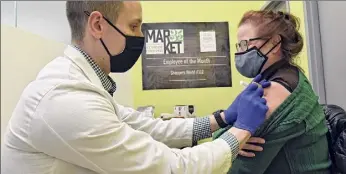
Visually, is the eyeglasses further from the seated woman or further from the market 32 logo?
the market 32 logo

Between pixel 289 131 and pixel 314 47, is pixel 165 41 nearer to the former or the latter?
pixel 314 47

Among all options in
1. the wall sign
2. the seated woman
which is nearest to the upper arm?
the seated woman

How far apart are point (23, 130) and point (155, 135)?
58cm

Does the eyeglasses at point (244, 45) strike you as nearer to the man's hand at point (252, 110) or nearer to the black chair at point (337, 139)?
the man's hand at point (252, 110)

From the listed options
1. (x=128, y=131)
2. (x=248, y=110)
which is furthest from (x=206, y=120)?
(x=128, y=131)

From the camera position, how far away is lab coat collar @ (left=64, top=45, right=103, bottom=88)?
3.48ft

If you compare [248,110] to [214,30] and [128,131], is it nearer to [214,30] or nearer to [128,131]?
[128,131]

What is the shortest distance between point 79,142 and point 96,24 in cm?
45

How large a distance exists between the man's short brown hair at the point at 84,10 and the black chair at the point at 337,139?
794mm

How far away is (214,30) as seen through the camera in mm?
2918

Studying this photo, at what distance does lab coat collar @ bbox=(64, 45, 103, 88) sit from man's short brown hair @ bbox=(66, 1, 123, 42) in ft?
0.27

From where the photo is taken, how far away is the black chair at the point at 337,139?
1063mm

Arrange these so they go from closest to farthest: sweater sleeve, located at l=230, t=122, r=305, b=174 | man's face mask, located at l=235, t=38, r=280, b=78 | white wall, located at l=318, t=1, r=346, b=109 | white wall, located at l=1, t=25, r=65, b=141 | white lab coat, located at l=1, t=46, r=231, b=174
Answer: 1. white lab coat, located at l=1, t=46, r=231, b=174
2. sweater sleeve, located at l=230, t=122, r=305, b=174
3. man's face mask, located at l=235, t=38, r=280, b=78
4. white wall, located at l=318, t=1, r=346, b=109
5. white wall, located at l=1, t=25, r=65, b=141

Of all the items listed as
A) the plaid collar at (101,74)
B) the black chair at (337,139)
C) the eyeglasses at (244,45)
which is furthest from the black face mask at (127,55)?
the black chair at (337,139)
